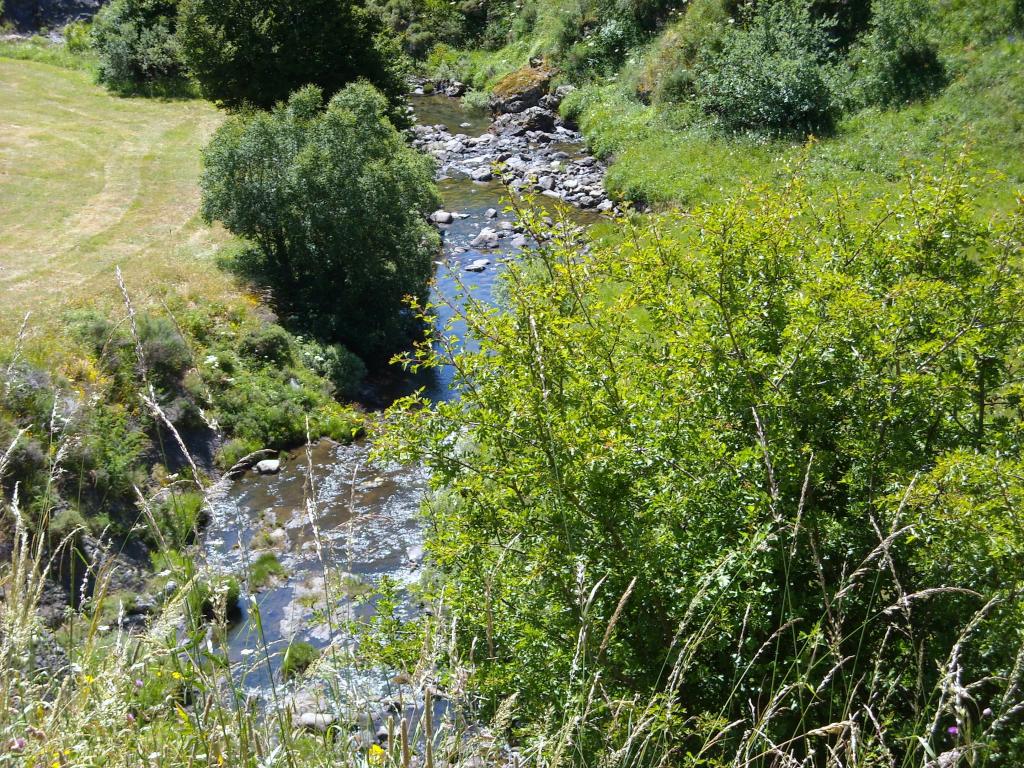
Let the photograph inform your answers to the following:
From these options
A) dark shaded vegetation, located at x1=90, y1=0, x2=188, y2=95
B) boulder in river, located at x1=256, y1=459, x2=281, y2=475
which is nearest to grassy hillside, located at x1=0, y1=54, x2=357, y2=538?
boulder in river, located at x1=256, y1=459, x2=281, y2=475

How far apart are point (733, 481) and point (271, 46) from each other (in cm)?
2463

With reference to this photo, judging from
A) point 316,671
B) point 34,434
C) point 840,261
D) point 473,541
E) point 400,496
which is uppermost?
point 840,261

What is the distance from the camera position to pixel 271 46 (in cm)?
2548

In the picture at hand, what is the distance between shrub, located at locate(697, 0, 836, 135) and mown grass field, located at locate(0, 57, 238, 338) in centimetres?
1480

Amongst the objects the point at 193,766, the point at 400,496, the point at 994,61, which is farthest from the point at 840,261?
the point at 994,61

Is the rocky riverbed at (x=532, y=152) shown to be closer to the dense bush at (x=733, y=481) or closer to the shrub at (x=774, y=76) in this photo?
the shrub at (x=774, y=76)

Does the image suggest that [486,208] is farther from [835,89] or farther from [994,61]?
[994,61]

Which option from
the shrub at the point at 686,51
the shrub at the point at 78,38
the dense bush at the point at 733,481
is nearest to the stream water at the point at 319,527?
the dense bush at the point at 733,481

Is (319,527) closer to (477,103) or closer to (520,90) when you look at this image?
(520,90)

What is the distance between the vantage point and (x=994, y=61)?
21156 mm

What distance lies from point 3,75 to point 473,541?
3808 centimetres

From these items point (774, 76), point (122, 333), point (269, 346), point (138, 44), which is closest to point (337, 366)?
point (269, 346)

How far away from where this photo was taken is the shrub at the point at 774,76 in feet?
76.9

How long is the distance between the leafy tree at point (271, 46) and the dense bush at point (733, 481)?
874 inches
